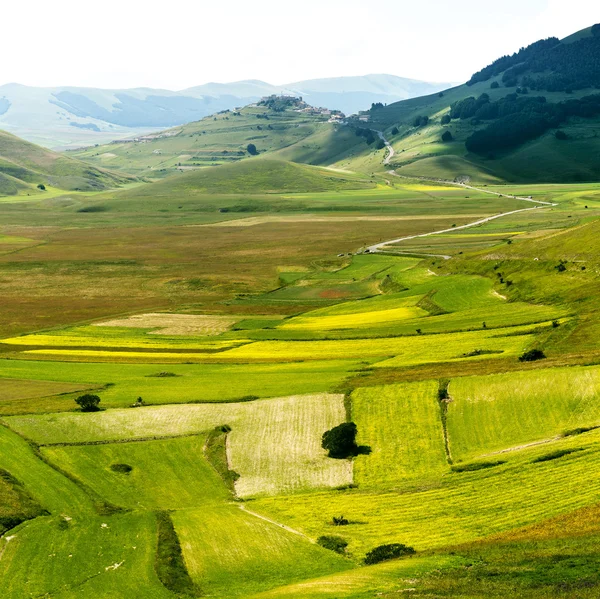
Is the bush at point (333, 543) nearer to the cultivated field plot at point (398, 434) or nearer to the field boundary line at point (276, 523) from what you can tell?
the field boundary line at point (276, 523)

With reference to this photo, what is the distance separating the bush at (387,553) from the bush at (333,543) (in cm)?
200

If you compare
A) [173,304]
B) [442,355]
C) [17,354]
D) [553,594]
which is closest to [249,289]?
[173,304]

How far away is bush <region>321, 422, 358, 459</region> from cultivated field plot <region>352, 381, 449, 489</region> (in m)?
1.21

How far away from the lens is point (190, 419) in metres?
70.6

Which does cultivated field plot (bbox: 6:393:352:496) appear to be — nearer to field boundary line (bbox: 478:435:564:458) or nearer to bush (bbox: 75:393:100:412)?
bush (bbox: 75:393:100:412)

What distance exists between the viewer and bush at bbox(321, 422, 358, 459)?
61353mm

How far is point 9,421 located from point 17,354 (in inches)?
1377

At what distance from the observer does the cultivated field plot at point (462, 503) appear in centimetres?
4431

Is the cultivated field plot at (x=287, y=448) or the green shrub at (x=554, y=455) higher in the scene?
the green shrub at (x=554, y=455)

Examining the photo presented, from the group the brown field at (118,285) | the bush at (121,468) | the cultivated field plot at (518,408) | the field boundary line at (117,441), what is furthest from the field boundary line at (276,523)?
the brown field at (118,285)

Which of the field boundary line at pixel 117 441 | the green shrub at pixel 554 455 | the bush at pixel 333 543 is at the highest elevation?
the green shrub at pixel 554 455

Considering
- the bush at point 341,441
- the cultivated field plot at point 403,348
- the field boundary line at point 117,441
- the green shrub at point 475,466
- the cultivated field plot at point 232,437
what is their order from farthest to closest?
the cultivated field plot at point 403,348, the field boundary line at point 117,441, the bush at point 341,441, the cultivated field plot at point 232,437, the green shrub at point 475,466

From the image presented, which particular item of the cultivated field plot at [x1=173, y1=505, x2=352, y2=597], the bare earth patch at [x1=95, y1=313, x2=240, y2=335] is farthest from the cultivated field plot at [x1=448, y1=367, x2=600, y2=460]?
the bare earth patch at [x1=95, y1=313, x2=240, y2=335]

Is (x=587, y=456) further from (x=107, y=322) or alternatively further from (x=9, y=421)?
(x=107, y=322)
